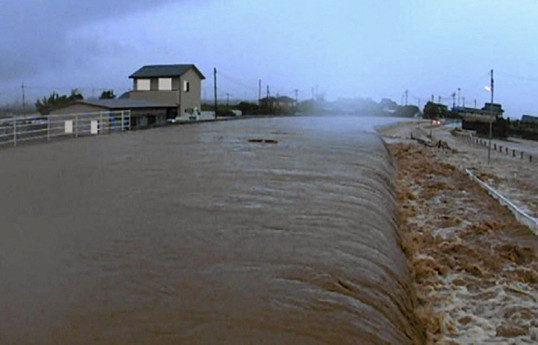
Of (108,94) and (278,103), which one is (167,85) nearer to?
(108,94)

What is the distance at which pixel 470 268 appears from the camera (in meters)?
6.15

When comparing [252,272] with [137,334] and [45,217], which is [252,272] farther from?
[45,217]

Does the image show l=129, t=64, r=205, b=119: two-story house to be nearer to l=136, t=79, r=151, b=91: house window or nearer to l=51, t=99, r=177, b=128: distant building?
l=136, t=79, r=151, b=91: house window

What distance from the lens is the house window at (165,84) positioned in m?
30.4

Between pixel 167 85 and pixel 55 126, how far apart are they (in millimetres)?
12919

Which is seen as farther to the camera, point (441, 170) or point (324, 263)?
point (441, 170)

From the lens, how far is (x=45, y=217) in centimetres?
580

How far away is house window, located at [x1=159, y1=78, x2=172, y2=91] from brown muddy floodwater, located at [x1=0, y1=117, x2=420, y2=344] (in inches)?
858

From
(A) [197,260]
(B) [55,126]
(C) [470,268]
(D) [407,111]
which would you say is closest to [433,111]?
(D) [407,111]

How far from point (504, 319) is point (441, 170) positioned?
11.4 metres

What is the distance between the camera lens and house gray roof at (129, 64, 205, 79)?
3044 centimetres

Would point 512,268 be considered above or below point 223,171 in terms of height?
below

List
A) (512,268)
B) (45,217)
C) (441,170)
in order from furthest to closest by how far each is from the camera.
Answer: (441,170) → (512,268) → (45,217)

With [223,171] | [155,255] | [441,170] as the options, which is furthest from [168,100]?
[155,255]
